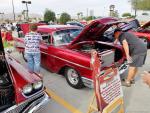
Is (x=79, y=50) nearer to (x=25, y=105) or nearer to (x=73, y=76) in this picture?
(x=73, y=76)

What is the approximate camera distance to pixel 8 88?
3771 mm

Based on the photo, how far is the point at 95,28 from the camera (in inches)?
237

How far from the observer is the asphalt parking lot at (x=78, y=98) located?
187 inches

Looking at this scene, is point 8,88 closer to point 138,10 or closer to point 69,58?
point 69,58

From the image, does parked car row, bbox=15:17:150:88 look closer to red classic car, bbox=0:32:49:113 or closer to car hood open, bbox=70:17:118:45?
car hood open, bbox=70:17:118:45

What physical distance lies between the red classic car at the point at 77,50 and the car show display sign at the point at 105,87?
0.61 m

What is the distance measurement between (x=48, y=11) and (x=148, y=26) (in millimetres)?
33751

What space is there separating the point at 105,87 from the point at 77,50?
2.37m

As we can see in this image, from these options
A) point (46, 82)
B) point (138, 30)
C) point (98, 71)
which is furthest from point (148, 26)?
point (98, 71)

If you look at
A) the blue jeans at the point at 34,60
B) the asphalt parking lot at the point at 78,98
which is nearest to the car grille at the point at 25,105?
the asphalt parking lot at the point at 78,98

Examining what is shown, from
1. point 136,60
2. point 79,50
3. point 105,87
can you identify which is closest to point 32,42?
point 79,50

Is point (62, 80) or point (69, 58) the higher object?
A: point (69, 58)

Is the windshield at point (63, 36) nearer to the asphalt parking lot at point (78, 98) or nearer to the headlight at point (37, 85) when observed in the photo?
the asphalt parking lot at point (78, 98)

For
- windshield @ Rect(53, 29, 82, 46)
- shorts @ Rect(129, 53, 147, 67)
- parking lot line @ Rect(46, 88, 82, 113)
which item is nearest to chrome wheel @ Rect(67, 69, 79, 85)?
parking lot line @ Rect(46, 88, 82, 113)
